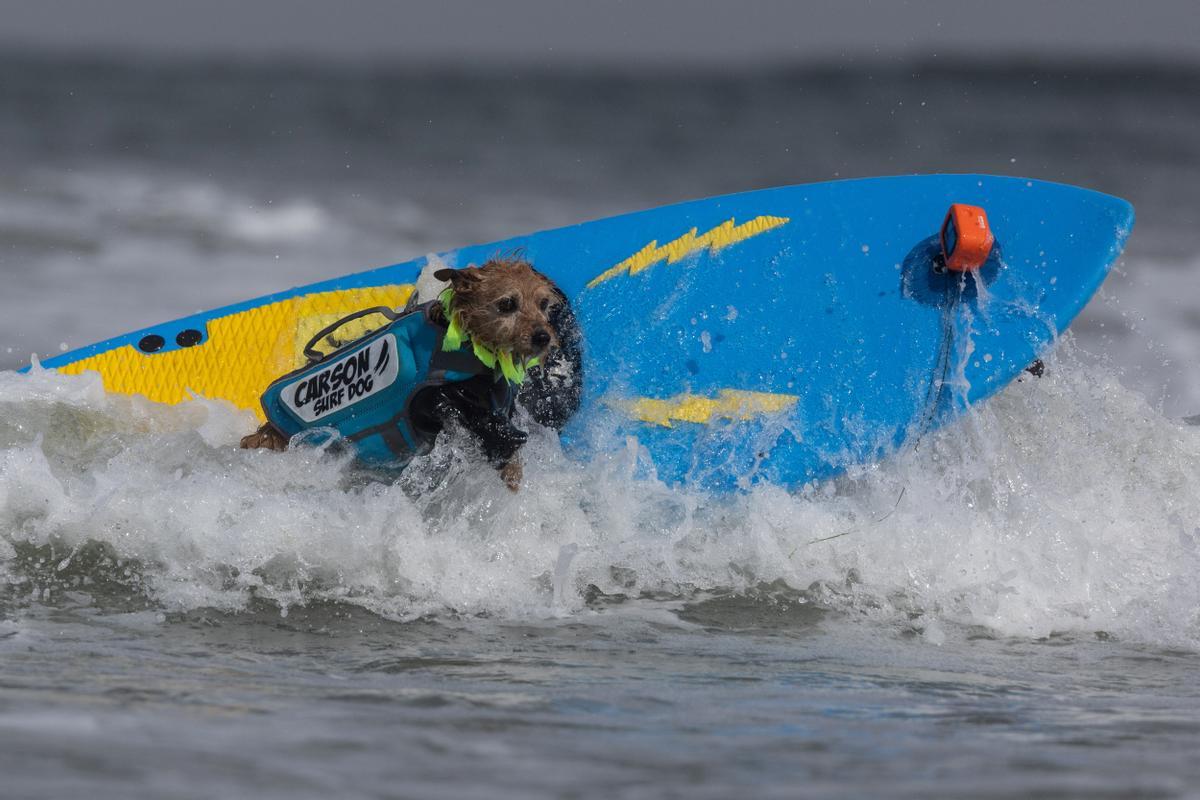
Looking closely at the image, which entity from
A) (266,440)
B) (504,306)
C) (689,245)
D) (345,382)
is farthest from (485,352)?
(689,245)

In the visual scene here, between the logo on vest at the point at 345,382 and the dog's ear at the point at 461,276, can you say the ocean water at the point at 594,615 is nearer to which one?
the logo on vest at the point at 345,382

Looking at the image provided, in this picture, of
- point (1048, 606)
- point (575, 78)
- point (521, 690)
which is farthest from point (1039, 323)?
point (575, 78)

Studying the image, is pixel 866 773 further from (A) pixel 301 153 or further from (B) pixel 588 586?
(A) pixel 301 153

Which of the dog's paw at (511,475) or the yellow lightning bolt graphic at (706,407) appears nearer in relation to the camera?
the dog's paw at (511,475)

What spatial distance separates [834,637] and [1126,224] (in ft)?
6.83

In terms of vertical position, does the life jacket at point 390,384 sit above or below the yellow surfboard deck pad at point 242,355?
below

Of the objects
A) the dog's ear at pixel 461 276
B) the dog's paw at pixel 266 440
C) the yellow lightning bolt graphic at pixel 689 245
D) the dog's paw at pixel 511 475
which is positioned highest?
the yellow lightning bolt graphic at pixel 689 245

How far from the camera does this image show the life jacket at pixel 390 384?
149 inches

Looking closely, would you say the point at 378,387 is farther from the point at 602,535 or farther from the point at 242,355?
the point at 242,355

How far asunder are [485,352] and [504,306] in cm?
15

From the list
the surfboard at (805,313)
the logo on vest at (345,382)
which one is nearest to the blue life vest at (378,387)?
the logo on vest at (345,382)

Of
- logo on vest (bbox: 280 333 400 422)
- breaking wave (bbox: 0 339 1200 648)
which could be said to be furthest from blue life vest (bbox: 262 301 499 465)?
breaking wave (bbox: 0 339 1200 648)

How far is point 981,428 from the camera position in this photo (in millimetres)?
4465

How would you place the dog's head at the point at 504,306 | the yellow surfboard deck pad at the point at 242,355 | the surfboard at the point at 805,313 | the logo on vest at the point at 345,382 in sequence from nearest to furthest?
the dog's head at the point at 504,306
the logo on vest at the point at 345,382
the surfboard at the point at 805,313
the yellow surfboard deck pad at the point at 242,355
